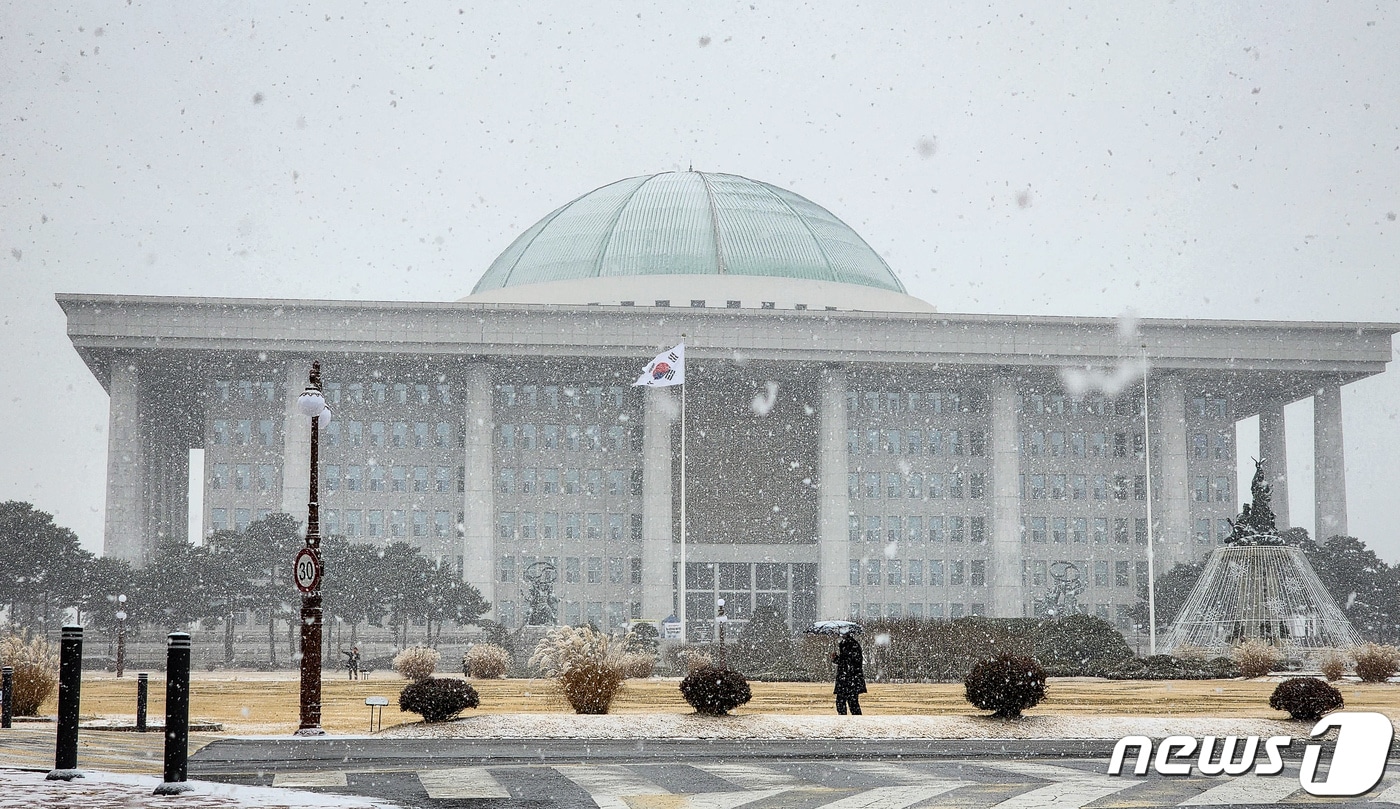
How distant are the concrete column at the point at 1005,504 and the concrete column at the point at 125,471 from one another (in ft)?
161

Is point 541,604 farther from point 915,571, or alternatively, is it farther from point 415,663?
point 415,663

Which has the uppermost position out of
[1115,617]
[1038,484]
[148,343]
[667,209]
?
[667,209]

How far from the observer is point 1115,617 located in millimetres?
97688

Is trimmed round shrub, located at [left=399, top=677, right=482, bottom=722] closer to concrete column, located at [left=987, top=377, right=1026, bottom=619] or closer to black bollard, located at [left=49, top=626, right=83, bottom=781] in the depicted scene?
black bollard, located at [left=49, top=626, right=83, bottom=781]

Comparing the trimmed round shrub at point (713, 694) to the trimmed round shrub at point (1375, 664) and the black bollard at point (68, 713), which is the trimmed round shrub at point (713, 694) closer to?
the black bollard at point (68, 713)

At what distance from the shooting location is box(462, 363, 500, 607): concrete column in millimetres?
88875

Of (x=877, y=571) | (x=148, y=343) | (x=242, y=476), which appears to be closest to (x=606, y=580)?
(x=877, y=571)

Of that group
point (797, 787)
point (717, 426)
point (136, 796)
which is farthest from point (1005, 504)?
point (136, 796)

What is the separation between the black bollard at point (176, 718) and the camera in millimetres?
12719

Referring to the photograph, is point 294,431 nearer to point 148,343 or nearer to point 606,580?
point 148,343

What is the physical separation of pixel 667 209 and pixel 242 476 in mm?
32905

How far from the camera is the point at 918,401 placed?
99562 millimetres

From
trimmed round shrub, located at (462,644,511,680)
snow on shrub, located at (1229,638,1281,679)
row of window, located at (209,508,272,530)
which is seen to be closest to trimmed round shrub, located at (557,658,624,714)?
trimmed round shrub, located at (462,644,511,680)

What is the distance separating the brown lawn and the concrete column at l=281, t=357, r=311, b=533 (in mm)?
47297
